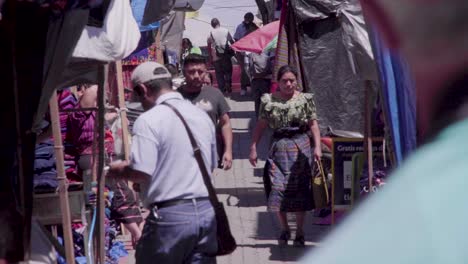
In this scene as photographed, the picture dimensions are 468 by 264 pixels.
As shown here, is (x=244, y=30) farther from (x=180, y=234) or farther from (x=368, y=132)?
(x=180, y=234)

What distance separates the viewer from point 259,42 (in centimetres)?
1570

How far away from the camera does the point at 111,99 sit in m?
10.5

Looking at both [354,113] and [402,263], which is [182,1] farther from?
[402,263]

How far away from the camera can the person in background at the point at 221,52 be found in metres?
23.8

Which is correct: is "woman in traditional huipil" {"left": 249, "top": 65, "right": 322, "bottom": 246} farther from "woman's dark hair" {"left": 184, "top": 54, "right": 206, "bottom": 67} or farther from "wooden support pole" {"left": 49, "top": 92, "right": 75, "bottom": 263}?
"wooden support pole" {"left": 49, "top": 92, "right": 75, "bottom": 263}

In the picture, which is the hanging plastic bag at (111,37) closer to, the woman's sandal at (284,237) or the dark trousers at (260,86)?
the woman's sandal at (284,237)

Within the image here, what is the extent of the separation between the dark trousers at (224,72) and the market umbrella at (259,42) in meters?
7.82

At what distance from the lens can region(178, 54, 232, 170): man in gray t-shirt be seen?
8859mm

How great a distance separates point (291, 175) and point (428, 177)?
8.66 m

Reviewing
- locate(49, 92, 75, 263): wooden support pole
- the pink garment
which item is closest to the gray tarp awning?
the pink garment

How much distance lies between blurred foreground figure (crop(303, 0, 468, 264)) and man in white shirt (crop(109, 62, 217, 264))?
4.63 metres

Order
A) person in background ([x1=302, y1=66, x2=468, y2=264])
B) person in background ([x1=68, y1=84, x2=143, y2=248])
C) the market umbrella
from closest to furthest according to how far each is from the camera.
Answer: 1. person in background ([x1=302, y1=66, x2=468, y2=264])
2. person in background ([x1=68, y1=84, x2=143, y2=248])
3. the market umbrella

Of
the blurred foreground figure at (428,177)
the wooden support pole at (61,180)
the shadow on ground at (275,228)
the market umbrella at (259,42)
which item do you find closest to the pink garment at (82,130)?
the wooden support pole at (61,180)

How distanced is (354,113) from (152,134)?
19.3 feet
